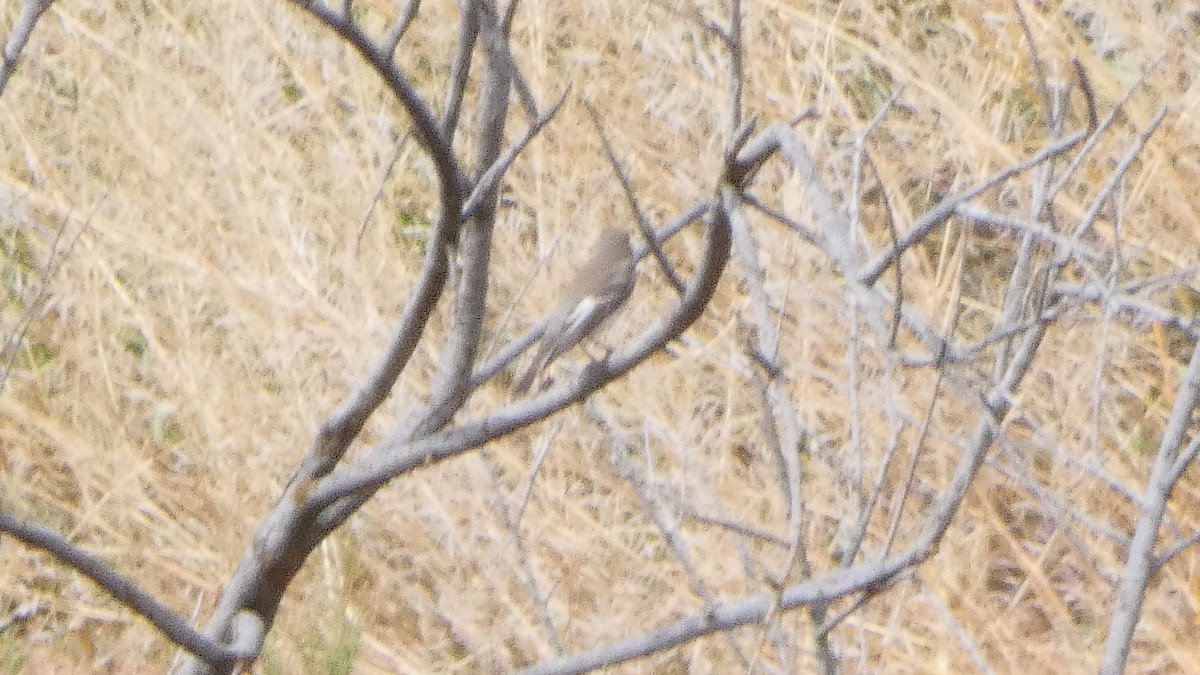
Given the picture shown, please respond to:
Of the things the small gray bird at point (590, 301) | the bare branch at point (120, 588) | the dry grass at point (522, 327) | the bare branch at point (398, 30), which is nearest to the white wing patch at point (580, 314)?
the small gray bird at point (590, 301)

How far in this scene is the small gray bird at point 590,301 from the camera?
2938mm

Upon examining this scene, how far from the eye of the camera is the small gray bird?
9.64 ft

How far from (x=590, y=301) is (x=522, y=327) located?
0.91 meters

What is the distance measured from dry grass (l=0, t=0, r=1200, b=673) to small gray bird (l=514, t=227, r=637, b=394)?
0.95 ft

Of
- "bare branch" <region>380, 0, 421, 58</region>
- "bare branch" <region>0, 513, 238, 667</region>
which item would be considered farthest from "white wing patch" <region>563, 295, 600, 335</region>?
"bare branch" <region>0, 513, 238, 667</region>

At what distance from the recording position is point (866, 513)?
1.57m

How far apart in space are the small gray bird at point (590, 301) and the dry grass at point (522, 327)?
0.29 m

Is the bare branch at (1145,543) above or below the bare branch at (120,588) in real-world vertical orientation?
above

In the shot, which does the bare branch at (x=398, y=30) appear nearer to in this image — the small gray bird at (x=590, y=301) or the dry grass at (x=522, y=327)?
the small gray bird at (x=590, y=301)

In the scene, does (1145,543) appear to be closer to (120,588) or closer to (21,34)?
(120,588)

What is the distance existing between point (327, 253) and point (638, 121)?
1.00 meters

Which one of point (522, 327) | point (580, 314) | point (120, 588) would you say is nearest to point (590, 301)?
point (580, 314)

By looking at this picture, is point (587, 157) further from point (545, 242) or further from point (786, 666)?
point (786, 666)

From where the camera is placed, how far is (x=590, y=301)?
3.21 m
